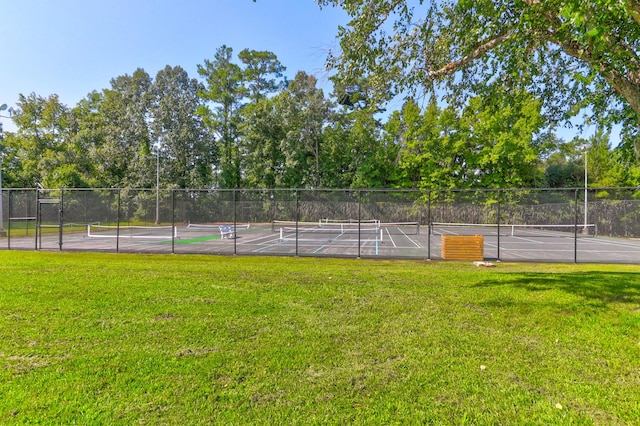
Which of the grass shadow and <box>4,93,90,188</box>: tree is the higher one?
<box>4,93,90,188</box>: tree

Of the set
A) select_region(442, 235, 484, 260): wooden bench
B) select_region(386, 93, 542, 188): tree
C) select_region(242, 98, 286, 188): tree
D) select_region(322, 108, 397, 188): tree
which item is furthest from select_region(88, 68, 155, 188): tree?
select_region(442, 235, 484, 260): wooden bench

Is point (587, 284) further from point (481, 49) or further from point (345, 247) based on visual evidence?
point (345, 247)

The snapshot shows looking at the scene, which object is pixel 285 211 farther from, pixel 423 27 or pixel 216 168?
pixel 216 168

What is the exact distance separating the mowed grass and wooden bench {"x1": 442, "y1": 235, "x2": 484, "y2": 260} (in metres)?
5.55

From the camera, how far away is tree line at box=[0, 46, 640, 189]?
40188 mm

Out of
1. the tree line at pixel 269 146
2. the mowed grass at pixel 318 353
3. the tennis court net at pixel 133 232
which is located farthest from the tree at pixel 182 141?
the mowed grass at pixel 318 353

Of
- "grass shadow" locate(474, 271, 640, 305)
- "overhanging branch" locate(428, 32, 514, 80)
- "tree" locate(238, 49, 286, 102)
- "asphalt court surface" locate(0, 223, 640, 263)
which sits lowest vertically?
"asphalt court surface" locate(0, 223, 640, 263)

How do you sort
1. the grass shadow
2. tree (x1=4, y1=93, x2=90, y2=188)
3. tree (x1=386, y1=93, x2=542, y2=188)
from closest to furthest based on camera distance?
the grass shadow
tree (x1=4, y1=93, x2=90, y2=188)
tree (x1=386, y1=93, x2=542, y2=188)

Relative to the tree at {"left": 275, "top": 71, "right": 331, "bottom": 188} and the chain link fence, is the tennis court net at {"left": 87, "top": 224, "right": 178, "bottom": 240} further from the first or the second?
the tree at {"left": 275, "top": 71, "right": 331, "bottom": 188}

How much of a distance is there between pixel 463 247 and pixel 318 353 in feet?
34.0

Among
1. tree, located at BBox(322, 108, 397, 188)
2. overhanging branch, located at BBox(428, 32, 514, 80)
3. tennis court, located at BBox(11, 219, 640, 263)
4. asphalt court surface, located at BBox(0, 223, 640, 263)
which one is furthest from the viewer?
tree, located at BBox(322, 108, 397, 188)

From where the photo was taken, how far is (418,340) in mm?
4355

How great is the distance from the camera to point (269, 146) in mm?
43281

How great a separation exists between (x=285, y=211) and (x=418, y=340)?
14431 mm
